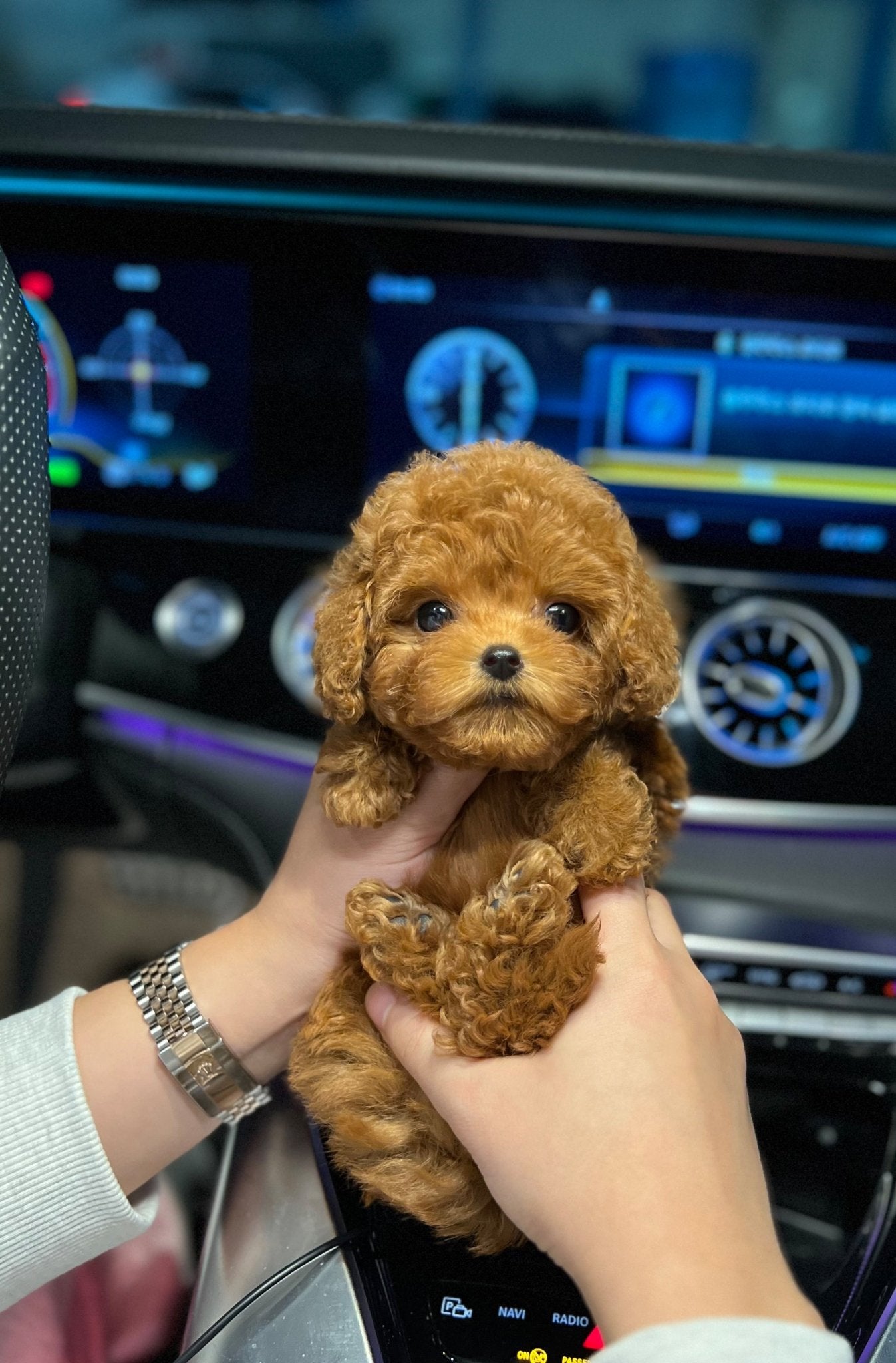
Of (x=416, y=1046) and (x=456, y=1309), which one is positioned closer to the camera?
(x=416, y=1046)

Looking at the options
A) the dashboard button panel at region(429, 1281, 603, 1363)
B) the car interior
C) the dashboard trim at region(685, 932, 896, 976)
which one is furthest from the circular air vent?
the dashboard button panel at region(429, 1281, 603, 1363)

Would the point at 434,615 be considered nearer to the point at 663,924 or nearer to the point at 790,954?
the point at 663,924

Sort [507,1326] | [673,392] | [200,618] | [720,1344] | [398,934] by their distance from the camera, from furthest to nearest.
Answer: [200,618]
[673,392]
[507,1326]
[398,934]
[720,1344]

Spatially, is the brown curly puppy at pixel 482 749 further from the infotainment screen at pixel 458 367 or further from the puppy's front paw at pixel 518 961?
the infotainment screen at pixel 458 367

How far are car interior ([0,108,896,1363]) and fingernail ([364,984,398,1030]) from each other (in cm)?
40

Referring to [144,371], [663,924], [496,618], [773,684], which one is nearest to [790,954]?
[773,684]

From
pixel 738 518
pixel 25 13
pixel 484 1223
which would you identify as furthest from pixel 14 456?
pixel 25 13

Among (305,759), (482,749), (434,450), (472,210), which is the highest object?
(472,210)

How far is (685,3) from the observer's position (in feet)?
3.60

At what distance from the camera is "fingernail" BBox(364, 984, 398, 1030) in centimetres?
62

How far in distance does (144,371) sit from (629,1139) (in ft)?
2.80

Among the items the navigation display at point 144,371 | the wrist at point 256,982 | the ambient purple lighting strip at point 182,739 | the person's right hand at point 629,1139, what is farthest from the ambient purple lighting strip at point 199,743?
the person's right hand at point 629,1139

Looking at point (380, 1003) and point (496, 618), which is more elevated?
point (496, 618)

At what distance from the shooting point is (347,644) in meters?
0.57
